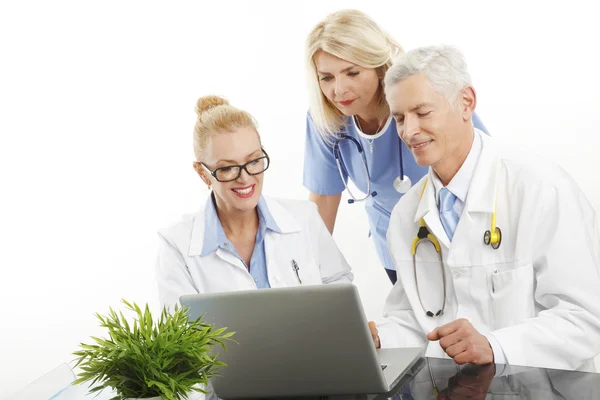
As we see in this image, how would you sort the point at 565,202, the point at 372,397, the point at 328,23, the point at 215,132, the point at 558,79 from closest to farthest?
the point at 372,397 < the point at 565,202 < the point at 215,132 < the point at 328,23 < the point at 558,79

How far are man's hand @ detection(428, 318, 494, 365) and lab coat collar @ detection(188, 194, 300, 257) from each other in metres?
0.79

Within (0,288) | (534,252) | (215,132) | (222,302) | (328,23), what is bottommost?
(0,288)

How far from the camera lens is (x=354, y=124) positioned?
8.29ft

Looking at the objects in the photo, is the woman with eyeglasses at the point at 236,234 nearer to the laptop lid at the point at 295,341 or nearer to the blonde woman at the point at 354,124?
the blonde woman at the point at 354,124

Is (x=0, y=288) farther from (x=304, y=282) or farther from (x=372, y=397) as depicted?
(x=372, y=397)

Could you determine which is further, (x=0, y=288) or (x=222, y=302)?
(x=0, y=288)

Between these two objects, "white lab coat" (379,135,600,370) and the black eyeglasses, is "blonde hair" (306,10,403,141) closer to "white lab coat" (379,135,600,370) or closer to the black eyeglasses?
the black eyeglasses

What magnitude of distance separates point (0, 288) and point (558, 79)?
323cm

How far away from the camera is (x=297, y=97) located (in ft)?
14.0

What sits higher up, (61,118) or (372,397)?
(61,118)

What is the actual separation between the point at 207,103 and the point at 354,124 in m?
0.54

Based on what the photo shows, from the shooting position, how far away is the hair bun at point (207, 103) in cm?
228

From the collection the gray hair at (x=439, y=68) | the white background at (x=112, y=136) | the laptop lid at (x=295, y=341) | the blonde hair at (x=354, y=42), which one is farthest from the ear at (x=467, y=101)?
the white background at (x=112, y=136)

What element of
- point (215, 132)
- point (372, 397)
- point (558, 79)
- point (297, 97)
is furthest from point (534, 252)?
point (297, 97)
